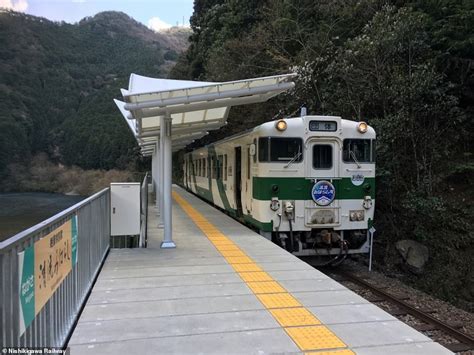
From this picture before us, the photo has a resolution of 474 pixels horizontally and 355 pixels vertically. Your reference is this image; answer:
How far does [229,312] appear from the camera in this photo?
505 cm

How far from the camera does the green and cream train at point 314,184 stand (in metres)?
9.48

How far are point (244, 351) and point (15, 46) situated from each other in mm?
82792

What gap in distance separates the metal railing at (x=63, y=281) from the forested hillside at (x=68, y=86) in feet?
118

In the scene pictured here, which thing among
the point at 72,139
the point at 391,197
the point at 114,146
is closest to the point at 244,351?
the point at 391,197

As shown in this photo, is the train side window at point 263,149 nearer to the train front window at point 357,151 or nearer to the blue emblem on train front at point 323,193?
the blue emblem on train front at point 323,193

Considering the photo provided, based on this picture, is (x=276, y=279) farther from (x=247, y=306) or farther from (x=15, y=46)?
(x=15, y=46)

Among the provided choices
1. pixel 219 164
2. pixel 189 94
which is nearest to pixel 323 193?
pixel 189 94

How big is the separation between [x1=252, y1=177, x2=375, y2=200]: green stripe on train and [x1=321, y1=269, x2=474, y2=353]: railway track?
1.71 m

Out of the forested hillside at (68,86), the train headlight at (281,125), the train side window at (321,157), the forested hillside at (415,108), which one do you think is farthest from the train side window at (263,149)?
the forested hillside at (68,86)

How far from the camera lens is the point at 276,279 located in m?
6.48

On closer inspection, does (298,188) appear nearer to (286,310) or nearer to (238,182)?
(238,182)

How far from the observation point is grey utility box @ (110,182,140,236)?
8.79 meters

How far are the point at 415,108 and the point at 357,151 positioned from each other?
4.36 m

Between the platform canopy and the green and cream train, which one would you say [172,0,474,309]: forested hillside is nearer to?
the green and cream train
